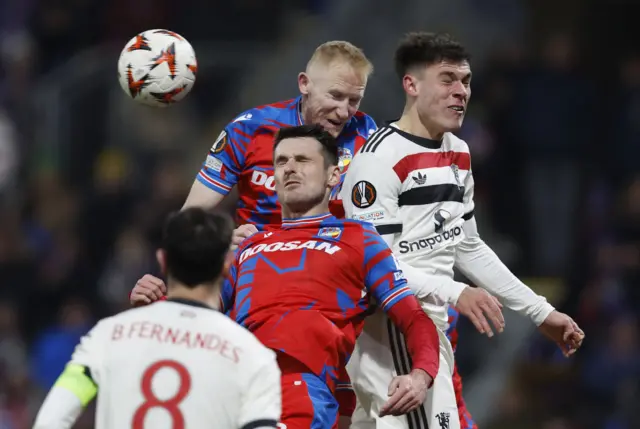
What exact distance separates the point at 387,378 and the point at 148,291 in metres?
1.14

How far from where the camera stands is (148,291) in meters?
5.48

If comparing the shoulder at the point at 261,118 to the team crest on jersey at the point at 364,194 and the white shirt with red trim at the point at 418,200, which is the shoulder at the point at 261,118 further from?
the team crest on jersey at the point at 364,194

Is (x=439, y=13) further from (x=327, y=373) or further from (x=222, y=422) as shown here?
(x=222, y=422)

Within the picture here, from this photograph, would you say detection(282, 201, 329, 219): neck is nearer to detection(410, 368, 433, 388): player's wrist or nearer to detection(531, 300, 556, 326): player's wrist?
detection(410, 368, 433, 388): player's wrist

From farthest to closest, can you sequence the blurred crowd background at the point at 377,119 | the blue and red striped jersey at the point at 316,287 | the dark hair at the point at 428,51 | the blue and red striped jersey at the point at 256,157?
the blurred crowd background at the point at 377,119, the blue and red striped jersey at the point at 256,157, the dark hair at the point at 428,51, the blue and red striped jersey at the point at 316,287

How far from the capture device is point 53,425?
4.00m

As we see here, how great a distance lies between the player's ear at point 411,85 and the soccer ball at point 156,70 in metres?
1.13

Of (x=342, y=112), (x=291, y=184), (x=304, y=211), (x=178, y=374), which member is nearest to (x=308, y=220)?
(x=304, y=211)

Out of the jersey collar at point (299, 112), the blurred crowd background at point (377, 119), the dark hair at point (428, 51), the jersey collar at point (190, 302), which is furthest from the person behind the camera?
the blurred crowd background at point (377, 119)

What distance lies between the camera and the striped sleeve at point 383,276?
537 cm

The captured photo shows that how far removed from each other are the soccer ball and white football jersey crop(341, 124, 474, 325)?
3.63 ft

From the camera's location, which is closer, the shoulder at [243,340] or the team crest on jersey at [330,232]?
the shoulder at [243,340]

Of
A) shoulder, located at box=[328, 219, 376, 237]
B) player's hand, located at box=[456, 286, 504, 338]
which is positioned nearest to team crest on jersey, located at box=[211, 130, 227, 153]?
shoulder, located at box=[328, 219, 376, 237]

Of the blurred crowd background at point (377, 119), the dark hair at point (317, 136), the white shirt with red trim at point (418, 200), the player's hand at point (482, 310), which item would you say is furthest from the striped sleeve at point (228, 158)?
the blurred crowd background at point (377, 119)
